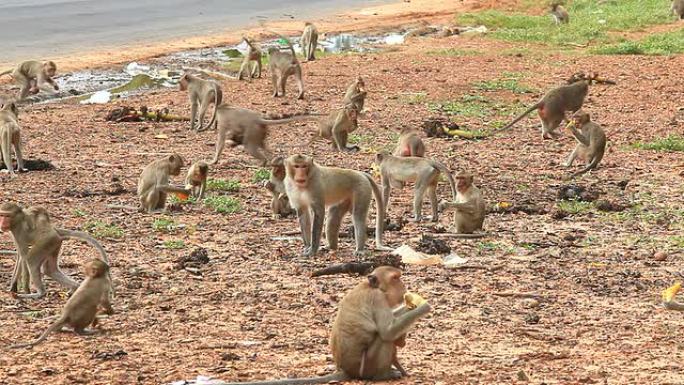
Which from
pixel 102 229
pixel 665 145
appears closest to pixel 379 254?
pixel 102 229

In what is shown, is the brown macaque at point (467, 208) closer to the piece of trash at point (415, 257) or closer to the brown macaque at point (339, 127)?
the piece of trash at point (415, 257)

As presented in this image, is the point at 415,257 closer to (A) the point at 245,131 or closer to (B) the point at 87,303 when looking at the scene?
(B) the point at 87,303

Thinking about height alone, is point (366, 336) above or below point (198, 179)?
above

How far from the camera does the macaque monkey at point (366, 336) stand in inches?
302

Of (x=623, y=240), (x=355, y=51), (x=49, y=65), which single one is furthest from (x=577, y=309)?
(x=355, y=51)

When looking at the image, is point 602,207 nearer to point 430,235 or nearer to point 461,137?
point 430,235

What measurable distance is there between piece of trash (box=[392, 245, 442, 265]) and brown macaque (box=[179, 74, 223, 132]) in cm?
804

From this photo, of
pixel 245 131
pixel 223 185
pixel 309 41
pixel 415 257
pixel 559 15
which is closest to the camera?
pixel 415 257

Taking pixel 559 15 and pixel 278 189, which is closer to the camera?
pixel 278 189

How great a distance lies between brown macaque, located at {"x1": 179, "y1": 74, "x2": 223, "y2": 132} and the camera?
1956 cm

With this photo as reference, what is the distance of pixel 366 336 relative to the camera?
7703 mm

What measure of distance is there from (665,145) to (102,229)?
812 centimetres

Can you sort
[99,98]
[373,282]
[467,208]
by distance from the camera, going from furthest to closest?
[99,98] → [467,208] → [373,282]

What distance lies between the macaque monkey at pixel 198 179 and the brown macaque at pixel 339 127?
127 inches
